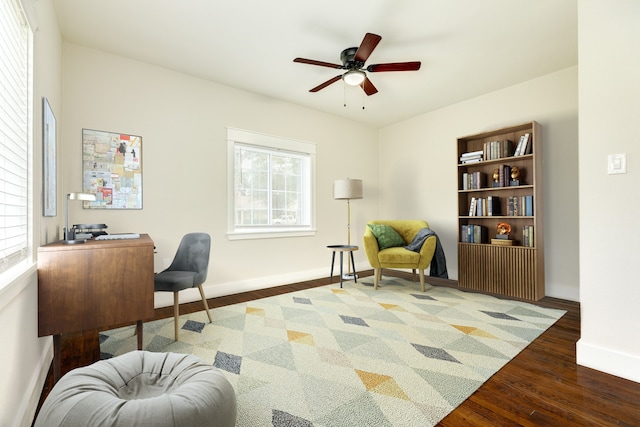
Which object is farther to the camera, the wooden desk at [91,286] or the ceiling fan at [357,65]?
the ceiling fan at [357,65]

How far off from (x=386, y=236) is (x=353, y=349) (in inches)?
84.8

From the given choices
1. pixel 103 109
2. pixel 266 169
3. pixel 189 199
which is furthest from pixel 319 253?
pixel 103 109

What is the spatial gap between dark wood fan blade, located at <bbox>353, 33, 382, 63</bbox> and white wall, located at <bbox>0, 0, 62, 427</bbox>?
1.94m

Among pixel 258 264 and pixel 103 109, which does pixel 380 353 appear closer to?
pixel 258 264

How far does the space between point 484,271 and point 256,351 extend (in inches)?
116

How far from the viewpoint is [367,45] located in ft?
7.53

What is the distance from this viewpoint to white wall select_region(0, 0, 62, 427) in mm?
1180

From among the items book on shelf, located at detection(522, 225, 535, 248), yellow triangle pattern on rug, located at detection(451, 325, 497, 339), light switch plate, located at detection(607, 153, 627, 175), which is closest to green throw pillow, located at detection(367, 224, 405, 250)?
book on shelf, located at detection(522, 225, 535, 248)

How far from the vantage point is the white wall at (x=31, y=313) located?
1.18m

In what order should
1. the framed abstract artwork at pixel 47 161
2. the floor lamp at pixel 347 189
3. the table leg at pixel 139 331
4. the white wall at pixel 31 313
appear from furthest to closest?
the floor lamp at pixel 347 189, the table leg at pixel 139 331, the framed abstract artwork at pixel 47 161, the white wall at pixel 31 313

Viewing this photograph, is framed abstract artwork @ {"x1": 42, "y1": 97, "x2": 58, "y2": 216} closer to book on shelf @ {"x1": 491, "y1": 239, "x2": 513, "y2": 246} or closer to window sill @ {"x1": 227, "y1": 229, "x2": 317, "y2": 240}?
window sill @ {"x1": 227, "y1": 229, "x2": 317, "y2": 240}

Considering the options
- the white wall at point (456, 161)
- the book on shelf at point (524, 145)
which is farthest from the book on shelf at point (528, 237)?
the book on shelf at point (524, 145)

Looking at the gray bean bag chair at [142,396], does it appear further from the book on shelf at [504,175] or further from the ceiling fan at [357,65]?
the book on shelf at [504,175]

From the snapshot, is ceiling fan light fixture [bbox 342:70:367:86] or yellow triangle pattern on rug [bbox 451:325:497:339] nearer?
yellow triangle pattern on rug [bbox 451:325:497:339]
